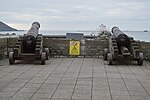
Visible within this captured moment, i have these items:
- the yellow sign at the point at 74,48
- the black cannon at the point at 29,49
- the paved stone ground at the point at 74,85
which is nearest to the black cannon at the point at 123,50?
the paved stone ground at the point at 74,85

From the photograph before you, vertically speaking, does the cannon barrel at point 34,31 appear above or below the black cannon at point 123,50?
above

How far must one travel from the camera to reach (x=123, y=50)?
12.4 m

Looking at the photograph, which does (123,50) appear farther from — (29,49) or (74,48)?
(29,49)

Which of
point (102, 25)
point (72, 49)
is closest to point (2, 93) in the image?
point (72, 49)

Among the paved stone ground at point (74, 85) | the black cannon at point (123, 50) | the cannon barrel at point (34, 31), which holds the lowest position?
the paved stone ground at point (74, 85)

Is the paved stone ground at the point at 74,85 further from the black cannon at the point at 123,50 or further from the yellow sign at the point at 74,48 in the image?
the yellow sign at the point at 74,48

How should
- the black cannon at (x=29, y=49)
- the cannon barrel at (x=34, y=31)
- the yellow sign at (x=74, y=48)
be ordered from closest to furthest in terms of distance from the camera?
the black cannon at (x=29, y=49) → the cannon barrel at (x=34, y=31) → the yellow sign at (x=74, y=48)

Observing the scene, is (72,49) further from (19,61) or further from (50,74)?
(50,74)

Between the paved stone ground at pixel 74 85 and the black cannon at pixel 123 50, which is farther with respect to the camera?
the black cannon at pixel 123 50

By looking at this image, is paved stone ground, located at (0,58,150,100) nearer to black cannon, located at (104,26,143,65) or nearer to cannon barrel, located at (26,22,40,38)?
black cannon, located at (104,26,143,65)

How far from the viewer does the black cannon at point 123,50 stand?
12148 millimetres

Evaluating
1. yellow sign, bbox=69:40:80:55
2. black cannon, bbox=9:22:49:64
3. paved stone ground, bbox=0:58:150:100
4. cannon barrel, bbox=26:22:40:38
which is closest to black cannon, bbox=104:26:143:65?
paved stone ground, bbox=0:58:150:100

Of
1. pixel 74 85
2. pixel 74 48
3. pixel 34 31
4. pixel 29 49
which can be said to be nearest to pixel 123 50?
pixel 74 48

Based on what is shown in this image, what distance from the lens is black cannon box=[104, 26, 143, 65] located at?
478 inches
